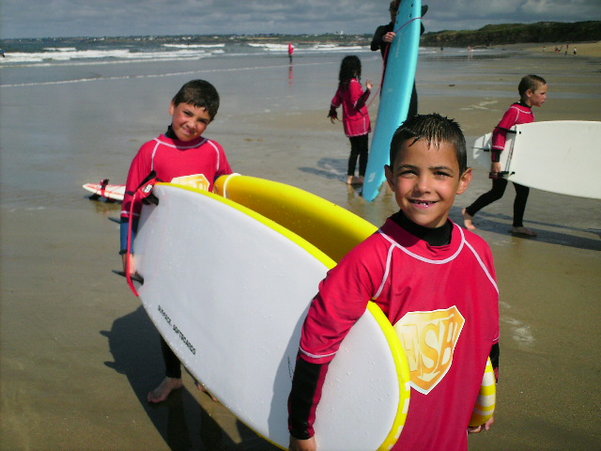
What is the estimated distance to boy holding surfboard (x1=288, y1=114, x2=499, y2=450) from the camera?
1.38 meters

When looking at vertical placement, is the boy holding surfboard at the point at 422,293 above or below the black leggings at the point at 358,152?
above

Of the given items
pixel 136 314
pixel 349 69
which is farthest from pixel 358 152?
pixel 136 314

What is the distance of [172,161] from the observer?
2668mm

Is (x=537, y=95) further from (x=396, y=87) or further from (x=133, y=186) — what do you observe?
(x=133, y=186)

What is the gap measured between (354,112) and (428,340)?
5.43 metres

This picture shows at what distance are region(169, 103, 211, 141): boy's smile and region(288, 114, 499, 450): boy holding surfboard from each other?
1.45m

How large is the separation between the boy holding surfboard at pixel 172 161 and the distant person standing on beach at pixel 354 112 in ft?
13.4

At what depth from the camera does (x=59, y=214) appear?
550 centimetres

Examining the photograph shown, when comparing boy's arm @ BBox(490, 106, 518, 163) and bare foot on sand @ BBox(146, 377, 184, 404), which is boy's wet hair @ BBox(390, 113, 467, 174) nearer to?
bare foot on sand @ BBox(146, 377, 184, 404)

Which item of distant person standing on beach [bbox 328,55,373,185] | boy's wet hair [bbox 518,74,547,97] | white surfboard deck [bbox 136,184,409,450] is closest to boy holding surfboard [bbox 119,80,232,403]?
white surfboard deck [bbox 136,184,409,450]

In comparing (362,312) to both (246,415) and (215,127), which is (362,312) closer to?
(246,415)

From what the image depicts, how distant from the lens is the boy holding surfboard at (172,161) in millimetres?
2643

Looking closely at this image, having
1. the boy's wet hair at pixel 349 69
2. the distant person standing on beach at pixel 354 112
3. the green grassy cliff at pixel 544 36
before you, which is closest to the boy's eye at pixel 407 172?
the distant person standing on beach at pixel 354 112

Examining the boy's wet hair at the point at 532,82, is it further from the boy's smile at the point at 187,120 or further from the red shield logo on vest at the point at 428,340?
the red shield logo on vest at the point at 428,340
